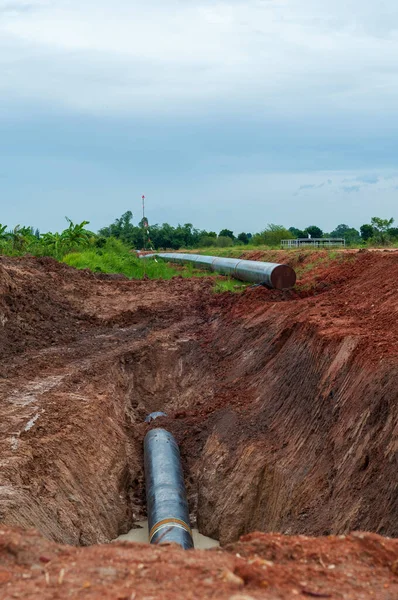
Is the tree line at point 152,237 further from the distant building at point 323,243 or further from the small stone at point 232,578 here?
the small stone at point 232,578

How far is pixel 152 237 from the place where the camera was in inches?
2862

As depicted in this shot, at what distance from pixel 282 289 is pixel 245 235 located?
59062mm

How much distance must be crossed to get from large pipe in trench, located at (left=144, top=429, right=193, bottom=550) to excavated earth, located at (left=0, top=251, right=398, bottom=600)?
560 millimetres

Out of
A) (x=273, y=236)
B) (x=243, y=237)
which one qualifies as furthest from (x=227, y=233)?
(x=273, y=236)

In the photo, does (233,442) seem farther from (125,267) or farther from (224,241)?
(224,241)

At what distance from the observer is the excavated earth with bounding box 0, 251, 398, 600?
475cm

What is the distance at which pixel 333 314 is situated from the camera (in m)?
14.3

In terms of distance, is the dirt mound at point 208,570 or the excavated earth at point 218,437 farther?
the excavated earth at point 218,437

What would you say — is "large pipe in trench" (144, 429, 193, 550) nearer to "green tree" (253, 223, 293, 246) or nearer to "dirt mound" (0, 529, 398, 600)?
"dirt mound" (0, 529, 398, 600)

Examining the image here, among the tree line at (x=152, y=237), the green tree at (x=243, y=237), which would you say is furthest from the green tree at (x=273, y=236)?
the green tree at (x=243, y=237)

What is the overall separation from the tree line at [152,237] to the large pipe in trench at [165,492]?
17.7 m

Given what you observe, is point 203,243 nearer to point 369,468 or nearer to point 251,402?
point 251,402

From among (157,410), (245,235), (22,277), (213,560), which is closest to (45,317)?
(22,277)

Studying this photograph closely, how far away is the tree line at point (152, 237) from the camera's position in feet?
123
